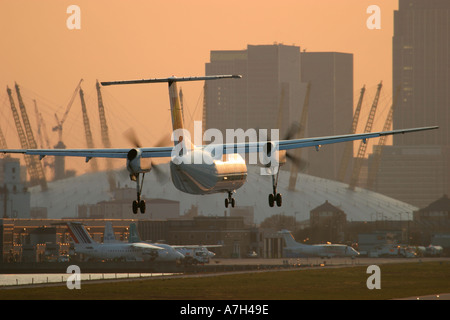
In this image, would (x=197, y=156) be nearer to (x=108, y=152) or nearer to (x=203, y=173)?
(x=203, y=173)

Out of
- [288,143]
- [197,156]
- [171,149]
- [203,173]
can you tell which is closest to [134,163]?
[171,149]

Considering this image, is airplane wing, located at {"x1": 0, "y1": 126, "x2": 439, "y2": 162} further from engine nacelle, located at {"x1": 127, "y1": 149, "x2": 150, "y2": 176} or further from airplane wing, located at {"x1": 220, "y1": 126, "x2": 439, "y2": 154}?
engine nacelle, located at {"x1": 127, "y1": 149, "x2": 150, "y2": 176}

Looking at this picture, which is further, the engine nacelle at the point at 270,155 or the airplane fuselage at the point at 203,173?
the engine nacelle at the point at 270,155

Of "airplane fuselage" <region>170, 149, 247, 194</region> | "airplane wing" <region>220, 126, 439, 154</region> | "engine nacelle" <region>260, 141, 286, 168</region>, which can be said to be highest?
"airplane wing" <region>220, 126, 439, 154</region>

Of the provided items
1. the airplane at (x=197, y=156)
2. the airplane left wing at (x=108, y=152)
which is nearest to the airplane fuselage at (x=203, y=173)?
the airplane at (x=197, y=156)

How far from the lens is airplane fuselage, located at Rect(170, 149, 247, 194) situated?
258 ft

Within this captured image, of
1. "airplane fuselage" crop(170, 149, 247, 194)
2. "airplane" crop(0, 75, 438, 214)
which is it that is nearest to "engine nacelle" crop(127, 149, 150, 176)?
"airplane" crop(0, 75, 438, 214)

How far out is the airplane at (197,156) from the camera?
78562 millimetres

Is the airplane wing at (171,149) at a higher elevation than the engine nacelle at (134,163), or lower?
higher

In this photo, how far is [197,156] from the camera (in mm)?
79812

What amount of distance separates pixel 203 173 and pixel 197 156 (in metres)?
1.52

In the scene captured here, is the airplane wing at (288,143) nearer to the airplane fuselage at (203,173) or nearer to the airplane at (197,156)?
the airplane at (197,156)
